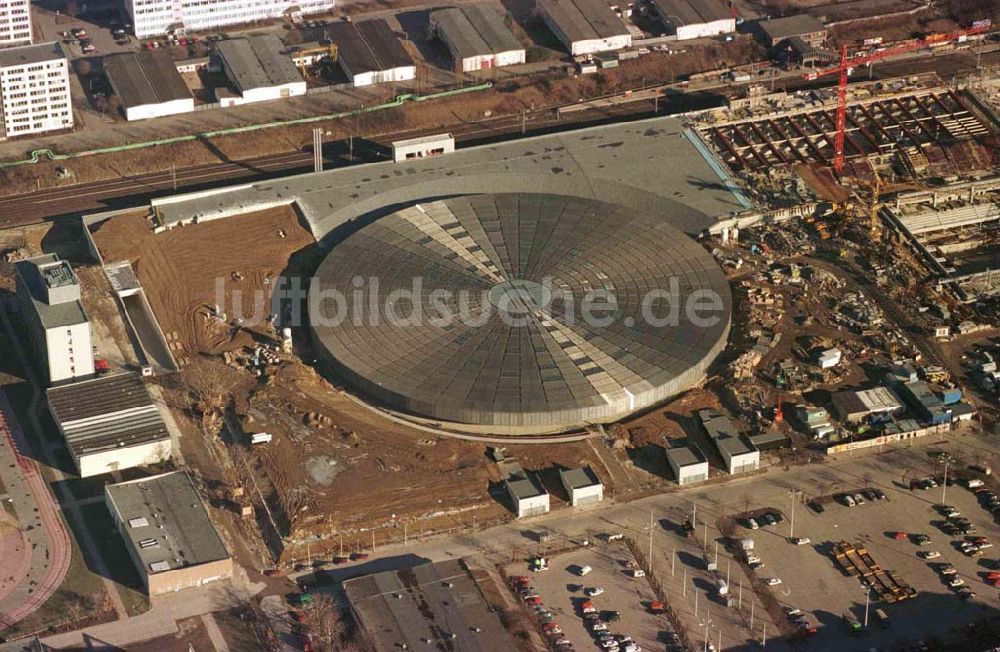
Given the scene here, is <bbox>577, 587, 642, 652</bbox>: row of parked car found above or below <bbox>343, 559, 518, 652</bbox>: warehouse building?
below

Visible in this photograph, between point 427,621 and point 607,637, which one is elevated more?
point 427,621

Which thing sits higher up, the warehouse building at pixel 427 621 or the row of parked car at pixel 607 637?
the warehouse building at pixel 427 621

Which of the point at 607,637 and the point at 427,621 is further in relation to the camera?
the point at 607,637

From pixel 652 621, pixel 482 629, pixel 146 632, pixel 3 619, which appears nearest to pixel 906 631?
pixel 652 621

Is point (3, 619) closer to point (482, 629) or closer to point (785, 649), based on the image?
point (482, 629)

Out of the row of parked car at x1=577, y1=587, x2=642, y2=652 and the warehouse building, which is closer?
the warehouse building

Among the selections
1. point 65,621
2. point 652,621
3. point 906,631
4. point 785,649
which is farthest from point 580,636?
point 65,621

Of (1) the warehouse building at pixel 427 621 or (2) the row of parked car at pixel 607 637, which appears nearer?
(1) the warehouse building at pixel 427 621

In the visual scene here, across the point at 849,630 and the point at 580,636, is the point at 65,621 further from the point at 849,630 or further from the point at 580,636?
the point at 849,630

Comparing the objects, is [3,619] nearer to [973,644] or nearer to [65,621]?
[65,621]
